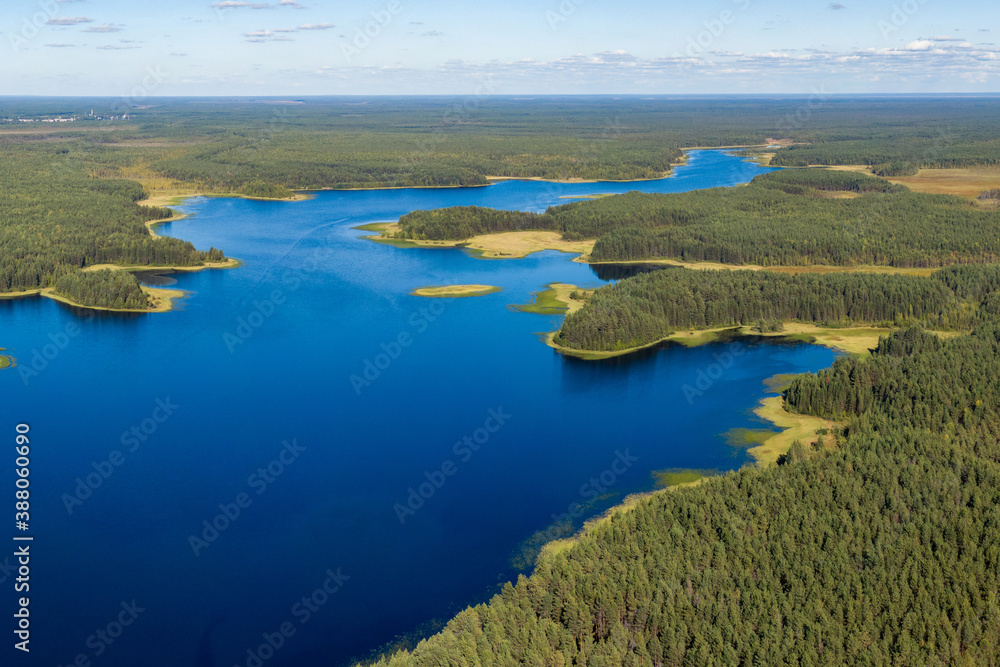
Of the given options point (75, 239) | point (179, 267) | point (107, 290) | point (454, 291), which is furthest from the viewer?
point (75, 239)

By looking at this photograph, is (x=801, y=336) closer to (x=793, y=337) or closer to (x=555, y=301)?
(x=793, y=337)

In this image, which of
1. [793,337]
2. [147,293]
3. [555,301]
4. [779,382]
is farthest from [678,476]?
[147,293]

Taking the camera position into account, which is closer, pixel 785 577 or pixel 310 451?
pixel 785 577

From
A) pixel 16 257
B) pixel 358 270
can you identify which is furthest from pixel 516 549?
pixel 16 257

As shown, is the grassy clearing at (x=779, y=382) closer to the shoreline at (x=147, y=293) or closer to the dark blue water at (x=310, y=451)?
the dark blue water at (x=310, y=451)

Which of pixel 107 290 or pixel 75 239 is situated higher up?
pixel 75 239

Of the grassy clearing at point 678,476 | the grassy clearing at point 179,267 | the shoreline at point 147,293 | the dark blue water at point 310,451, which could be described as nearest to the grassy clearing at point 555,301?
the dark blue water at point 310,451

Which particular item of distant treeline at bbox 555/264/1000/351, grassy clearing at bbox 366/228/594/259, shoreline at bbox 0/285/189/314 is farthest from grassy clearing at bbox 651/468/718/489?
grassy clearing at bbox 366/228/594/259
